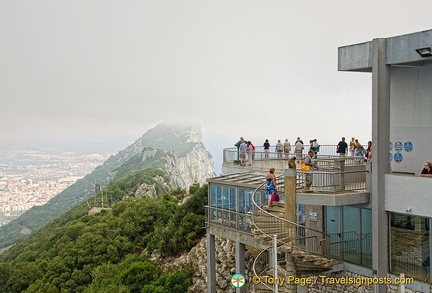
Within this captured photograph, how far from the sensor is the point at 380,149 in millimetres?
17219

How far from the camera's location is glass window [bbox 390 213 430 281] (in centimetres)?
1617

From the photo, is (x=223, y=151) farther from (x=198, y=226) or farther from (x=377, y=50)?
(x=377, y=50)

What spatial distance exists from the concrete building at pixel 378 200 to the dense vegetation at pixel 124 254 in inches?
436

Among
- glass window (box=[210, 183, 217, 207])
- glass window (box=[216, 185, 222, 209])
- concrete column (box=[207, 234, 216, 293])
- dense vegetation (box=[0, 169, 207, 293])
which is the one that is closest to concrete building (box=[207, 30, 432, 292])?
glass window (box=[216, 185, 222, 209])

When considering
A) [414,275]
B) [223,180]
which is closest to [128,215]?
[223,180]

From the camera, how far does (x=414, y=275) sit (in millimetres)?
Answer: 16500

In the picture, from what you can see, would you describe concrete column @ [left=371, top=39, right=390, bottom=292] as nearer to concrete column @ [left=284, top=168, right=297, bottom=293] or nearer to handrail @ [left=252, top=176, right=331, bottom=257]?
handrail @ [left=252, top=176, right=331, bottom=257]

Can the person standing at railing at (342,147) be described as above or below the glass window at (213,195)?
above

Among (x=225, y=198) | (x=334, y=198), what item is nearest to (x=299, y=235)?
(x=334, y=198)

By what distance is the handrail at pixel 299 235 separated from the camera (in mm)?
17172

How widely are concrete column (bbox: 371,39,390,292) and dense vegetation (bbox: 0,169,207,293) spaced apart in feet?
42.5

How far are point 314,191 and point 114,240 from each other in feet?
96.5

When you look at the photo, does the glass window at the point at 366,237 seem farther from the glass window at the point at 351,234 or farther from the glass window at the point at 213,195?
the glass window at the point at 213,195

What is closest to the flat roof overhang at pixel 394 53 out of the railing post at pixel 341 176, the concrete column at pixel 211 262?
the railing post at pixel 341 176
